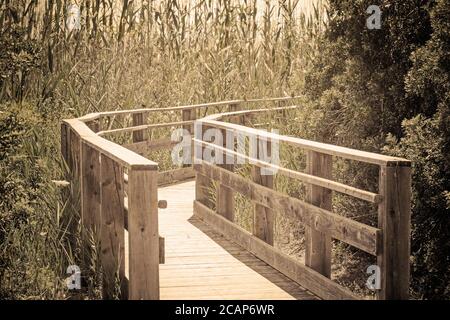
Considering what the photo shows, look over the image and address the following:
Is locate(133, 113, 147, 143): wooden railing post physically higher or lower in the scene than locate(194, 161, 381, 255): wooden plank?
higher

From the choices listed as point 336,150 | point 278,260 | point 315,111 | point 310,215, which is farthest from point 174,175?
point 336,150

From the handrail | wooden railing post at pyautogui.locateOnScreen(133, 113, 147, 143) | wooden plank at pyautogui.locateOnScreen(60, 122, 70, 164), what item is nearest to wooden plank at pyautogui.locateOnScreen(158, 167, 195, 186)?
wooden railing post at pyautogui.locateOnScreen(133, 113, 147, 143)

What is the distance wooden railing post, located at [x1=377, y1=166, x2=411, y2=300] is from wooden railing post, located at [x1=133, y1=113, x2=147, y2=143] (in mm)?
6246

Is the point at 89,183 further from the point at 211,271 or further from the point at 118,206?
the point at 211,271

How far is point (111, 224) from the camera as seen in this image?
6691mm

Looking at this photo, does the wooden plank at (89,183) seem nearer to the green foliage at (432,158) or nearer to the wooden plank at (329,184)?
the wooden plank at (329,184)

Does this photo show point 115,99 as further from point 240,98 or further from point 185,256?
point 185,256

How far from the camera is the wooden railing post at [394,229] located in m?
6.04

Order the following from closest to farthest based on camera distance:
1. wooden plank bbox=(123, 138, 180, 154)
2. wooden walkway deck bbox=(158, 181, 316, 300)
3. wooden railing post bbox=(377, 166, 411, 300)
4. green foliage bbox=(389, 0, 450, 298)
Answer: wooden railing post bbox=(377, 166, 411, 300)
wooden walkway deck bbox=(158, 181, 316, 300)
green foliage bbox=(389, 0, 450, 298)
wooden plank bbox=(123, 138, 180, 154)

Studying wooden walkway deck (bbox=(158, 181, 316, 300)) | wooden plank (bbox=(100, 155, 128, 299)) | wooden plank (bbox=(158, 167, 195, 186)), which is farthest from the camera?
wooden plank (bbox=(158, 167, 195, 186))

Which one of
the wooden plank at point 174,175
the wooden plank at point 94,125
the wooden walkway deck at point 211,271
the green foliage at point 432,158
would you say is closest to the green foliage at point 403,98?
the green foliage at point 432,158

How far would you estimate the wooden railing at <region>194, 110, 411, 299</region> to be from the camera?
20.0 feet

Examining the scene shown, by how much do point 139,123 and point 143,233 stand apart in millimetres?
6286

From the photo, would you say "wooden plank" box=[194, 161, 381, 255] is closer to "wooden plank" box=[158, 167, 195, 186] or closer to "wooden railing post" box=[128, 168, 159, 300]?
"wooden railing post" box=[128, 168, 159, 300]
